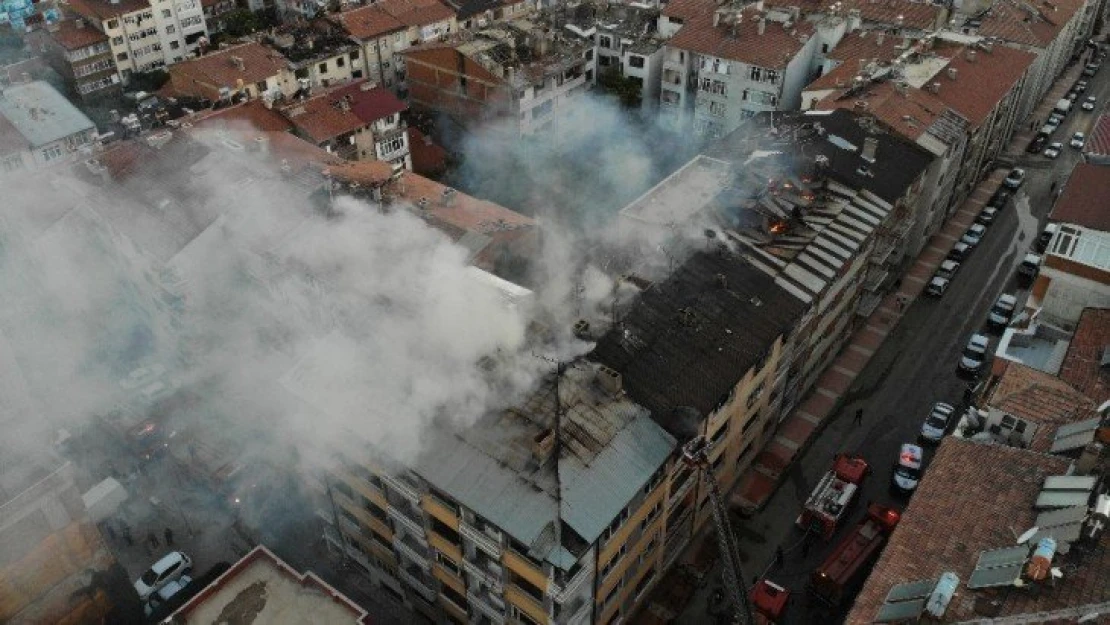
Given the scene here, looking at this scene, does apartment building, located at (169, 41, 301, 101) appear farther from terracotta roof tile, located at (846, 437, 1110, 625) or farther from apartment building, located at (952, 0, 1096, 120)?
apartment building, located at (952, 0, 1096, 120)

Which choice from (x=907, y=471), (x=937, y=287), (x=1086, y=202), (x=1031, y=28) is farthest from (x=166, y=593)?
(x=1031, y=28)

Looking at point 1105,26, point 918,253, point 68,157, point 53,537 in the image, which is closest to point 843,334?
point 918,253

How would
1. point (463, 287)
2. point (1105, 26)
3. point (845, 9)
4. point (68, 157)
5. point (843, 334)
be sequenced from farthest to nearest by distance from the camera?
point (1105, 26) < point (845, 9) < point (68, 157) < point (843, 334) < point (463, 287)

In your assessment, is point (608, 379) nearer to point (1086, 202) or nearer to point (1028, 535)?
point (1028, 535)

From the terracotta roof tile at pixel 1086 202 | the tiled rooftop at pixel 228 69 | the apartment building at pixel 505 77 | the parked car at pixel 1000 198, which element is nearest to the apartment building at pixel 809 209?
the terracotta roof tile at pixel 1086 202

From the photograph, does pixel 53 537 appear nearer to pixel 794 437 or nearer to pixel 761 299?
pixel 761 299

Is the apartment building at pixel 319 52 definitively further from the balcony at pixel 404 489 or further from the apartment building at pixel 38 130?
the balcony at pixel 404 489

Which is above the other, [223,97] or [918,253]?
[223,97]
